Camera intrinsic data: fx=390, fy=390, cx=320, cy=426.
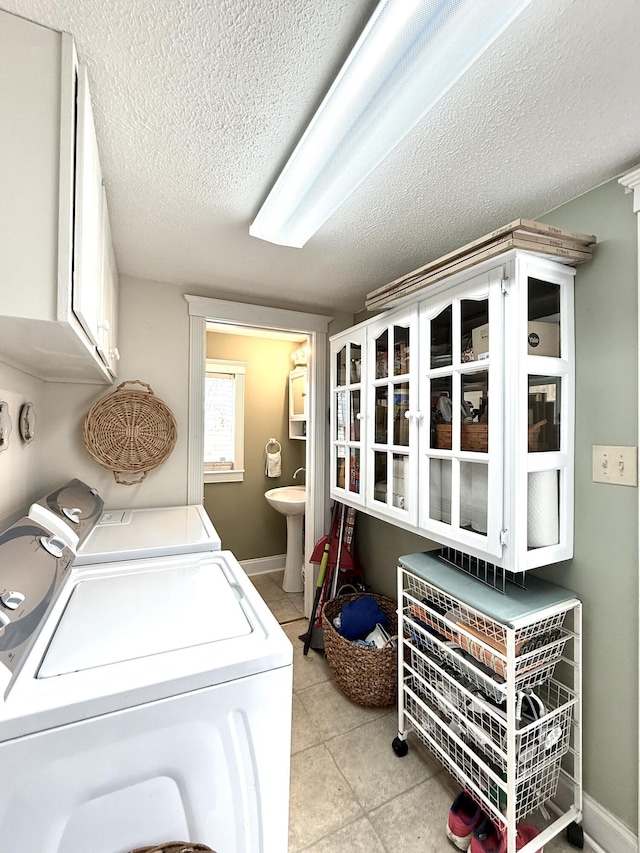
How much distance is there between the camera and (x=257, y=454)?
3.83 meters

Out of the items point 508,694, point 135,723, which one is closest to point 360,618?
point 508,694

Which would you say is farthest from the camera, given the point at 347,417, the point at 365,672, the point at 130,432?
the point at 347,417

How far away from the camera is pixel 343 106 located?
38.1 inches

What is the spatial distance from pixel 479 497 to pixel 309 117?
131cm

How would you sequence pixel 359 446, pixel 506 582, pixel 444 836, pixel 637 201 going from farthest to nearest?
pixel 359 446 < pixel 506 582 < pixel 444 836 < pixel 637 201

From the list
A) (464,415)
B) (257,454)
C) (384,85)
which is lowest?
(257,454)

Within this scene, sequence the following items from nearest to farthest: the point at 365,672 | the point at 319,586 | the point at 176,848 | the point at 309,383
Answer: the point at 176,848, the point at 365,672, the point at 319,586, the point at 309,383

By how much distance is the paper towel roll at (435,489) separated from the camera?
5.34ft

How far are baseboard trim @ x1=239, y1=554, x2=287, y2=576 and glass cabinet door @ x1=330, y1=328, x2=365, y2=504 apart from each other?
1.67 metres

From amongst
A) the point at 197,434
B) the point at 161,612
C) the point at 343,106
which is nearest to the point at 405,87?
the point at 343,106

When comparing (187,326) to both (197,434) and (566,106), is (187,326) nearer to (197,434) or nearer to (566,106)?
(197,434)

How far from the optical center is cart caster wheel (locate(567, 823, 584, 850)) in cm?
134

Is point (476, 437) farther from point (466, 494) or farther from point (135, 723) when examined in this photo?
point (135, 723)

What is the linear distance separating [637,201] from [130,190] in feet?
5.61
